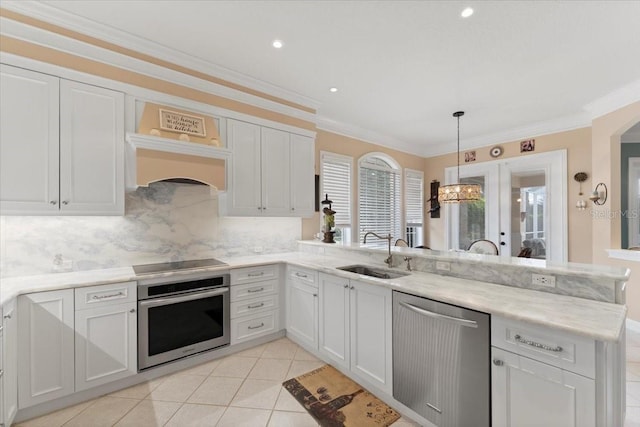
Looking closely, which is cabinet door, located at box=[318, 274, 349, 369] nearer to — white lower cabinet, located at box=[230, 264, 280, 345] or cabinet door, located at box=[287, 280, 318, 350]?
cabinet door, located at box=[287, 280, 318, 350]

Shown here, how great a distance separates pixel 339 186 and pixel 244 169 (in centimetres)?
188

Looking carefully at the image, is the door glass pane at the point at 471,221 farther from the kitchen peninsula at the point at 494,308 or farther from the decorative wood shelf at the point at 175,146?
the decorative wood shelf at the point at 175,146

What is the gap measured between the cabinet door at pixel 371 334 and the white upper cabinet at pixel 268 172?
158cm

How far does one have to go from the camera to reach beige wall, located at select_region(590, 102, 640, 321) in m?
3.39

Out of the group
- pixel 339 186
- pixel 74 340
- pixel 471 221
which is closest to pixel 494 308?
pixel 74 340

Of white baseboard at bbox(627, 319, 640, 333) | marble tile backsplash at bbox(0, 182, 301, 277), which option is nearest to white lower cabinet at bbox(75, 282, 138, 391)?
marble tile backsplash at bbox(0, 182, 301, 277)

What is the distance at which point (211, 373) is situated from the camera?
2533mm

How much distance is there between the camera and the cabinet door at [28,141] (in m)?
2.00

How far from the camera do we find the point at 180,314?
8.28ft

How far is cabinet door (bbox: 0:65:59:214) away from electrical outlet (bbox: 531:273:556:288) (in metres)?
3.63

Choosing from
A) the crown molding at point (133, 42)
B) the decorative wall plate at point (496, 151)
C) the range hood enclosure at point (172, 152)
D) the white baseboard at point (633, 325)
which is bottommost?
the white baseboard at point (633, 325)

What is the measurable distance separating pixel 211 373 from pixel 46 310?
A: 1375 millimetres

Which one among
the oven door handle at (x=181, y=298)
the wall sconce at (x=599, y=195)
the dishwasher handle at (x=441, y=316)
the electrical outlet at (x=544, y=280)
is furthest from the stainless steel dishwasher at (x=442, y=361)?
the wall sconce at (x=599, y=195)

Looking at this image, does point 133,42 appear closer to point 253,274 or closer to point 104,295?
point 104,295
